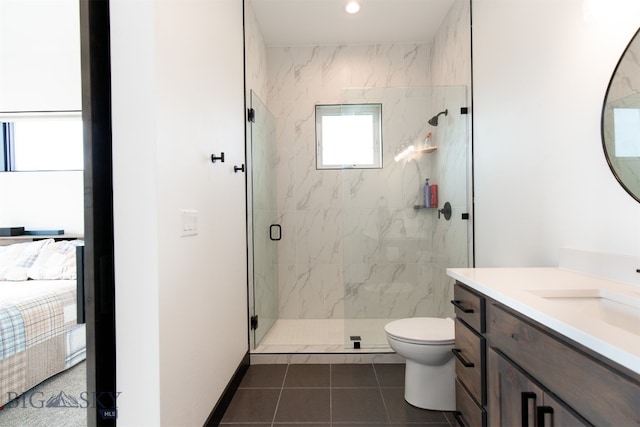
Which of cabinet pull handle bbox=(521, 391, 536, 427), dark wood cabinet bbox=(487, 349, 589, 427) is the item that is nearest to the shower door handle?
dark wood cabinet bbox=(487, 349, 589, 427)

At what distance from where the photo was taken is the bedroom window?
1.33 m

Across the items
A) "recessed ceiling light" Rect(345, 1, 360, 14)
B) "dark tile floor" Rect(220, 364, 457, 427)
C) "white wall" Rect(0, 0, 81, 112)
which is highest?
"recessed ceiling light" Rect(345, 1, 360, 14)

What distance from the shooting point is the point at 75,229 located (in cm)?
141

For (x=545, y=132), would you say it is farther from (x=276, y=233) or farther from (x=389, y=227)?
(x=276, y=233)

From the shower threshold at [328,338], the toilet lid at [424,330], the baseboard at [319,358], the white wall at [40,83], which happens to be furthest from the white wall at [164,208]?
the toilet lid at [424,330]

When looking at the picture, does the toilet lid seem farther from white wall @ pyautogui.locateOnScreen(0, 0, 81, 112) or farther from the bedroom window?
white wall @ pyautogui.locateOnScreen(0, 0, 81, 112)

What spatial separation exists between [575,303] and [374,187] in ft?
5.91

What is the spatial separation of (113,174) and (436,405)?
2.03m

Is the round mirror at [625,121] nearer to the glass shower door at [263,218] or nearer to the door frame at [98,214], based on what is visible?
the door frame at [98,214]

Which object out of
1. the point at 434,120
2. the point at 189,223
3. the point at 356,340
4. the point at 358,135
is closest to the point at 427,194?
the point at 434,120

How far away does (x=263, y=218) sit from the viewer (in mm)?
2992

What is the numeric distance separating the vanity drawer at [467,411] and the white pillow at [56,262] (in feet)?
5.88

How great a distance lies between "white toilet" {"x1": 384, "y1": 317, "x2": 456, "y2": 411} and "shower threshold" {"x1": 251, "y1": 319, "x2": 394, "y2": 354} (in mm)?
615

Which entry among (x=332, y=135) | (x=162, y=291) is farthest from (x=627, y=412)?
(x=332, y=135)
